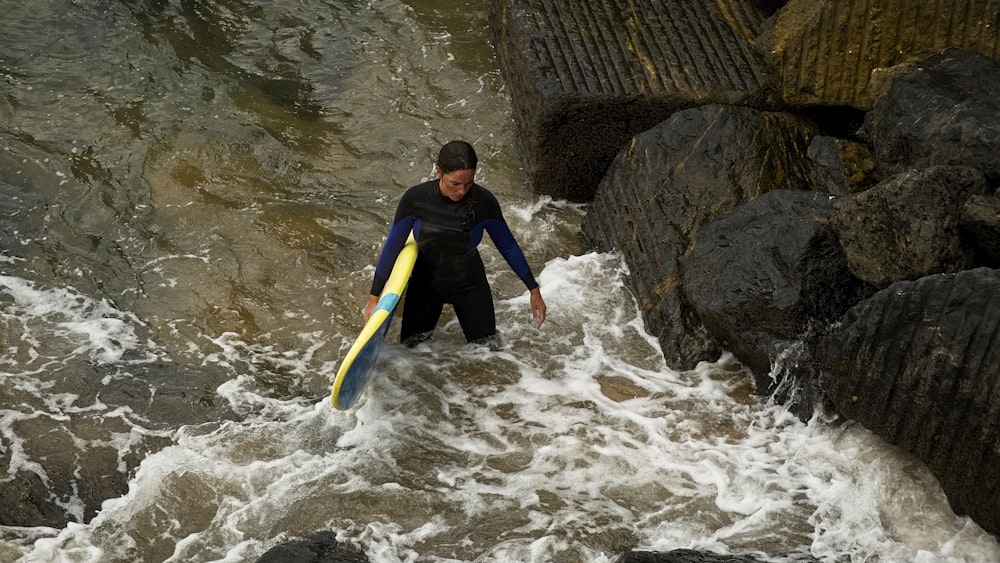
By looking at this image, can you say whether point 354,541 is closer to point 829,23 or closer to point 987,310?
point 987,310

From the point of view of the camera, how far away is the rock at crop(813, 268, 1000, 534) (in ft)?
14.1

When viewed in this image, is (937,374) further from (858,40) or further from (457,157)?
(858,40)

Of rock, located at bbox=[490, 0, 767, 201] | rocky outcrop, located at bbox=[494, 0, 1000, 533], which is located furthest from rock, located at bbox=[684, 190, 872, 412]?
rock, located at bbox=[490, 0, 767, 201]

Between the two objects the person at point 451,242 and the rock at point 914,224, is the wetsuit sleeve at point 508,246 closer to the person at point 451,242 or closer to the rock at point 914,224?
the person at point 451,242

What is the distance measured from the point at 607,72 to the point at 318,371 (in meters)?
2.82

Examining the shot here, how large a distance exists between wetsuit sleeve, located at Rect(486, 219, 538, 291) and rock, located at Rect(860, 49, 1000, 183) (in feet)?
7.08

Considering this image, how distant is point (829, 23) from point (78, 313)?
4733 millimetres

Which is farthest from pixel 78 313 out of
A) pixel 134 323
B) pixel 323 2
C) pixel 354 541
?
pixel 323 2

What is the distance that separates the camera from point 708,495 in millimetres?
4836

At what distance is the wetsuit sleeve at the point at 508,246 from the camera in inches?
205

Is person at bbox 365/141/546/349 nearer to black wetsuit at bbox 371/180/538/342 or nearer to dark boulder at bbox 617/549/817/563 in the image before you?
black wetsuit at bbox 371/180/538/342

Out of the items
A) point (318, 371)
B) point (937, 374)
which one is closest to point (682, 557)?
point (937, 374)

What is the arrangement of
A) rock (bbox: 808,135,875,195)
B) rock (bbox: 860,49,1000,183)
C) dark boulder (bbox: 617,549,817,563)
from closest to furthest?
dark boulder (bbox: 617,549,817,563)
rock (bbox: 860,49,1000,183)
rock (bbox: 808,135,875,195)

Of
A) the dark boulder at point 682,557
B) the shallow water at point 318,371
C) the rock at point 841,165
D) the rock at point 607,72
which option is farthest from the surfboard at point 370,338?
the rock at point 841,165
